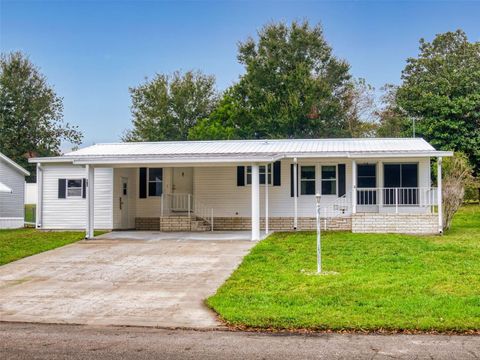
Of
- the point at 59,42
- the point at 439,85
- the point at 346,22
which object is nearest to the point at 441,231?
the point at 439,85

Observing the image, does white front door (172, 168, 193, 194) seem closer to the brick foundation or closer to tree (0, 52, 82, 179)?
the brick foundation

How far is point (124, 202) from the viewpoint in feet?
72.5

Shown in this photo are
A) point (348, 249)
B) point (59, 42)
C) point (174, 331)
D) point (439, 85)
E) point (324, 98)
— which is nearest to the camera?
point (174, 331)

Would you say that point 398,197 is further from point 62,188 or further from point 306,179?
point 62,188

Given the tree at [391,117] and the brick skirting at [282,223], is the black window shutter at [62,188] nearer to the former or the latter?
the brick skirting at [282,223]

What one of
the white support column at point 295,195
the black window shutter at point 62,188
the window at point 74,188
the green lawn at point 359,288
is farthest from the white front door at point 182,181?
the green lawn at point 359,288

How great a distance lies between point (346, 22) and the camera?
110 ft

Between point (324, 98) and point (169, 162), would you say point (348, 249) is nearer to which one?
point (169, 162)

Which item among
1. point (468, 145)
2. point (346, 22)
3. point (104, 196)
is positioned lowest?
point (104, 196)

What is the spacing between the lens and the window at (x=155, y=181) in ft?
73.9

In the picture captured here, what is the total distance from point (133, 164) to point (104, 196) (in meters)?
3.33

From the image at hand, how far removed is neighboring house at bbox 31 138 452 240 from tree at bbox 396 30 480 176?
9.20 meters

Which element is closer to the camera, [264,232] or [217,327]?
[217,327]

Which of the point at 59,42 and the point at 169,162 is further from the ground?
the point at 59,42
